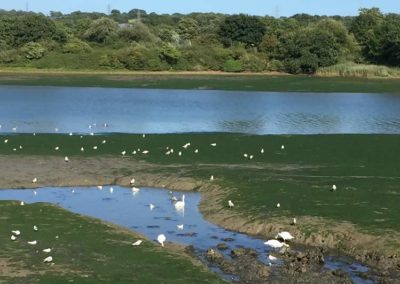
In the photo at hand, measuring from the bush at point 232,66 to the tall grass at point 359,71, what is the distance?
10524 millimetres

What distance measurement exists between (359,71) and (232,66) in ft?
55.1

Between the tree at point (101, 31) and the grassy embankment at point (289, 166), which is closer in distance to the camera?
the grassy embankment at point (289, 166)

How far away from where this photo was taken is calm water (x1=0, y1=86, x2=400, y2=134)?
38938 mm

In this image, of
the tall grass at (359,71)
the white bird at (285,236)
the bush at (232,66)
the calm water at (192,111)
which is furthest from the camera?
the bush at (232,66)

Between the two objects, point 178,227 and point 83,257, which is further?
point 178,227

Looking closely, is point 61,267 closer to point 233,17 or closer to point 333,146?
point 333,146

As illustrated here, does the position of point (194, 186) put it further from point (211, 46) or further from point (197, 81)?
point (211, 46)

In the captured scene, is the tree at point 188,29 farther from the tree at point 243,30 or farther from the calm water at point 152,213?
the calm water at point 152,213

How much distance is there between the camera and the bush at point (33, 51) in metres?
94.1

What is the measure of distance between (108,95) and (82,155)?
32.1 meters

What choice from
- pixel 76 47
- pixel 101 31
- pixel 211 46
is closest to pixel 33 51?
pixel 76 47

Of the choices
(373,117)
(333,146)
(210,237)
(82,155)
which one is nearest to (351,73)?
(373,117)

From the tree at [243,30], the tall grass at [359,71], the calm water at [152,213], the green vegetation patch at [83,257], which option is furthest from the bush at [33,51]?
the green vegetation patch at [83,257]

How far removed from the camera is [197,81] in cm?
7881
